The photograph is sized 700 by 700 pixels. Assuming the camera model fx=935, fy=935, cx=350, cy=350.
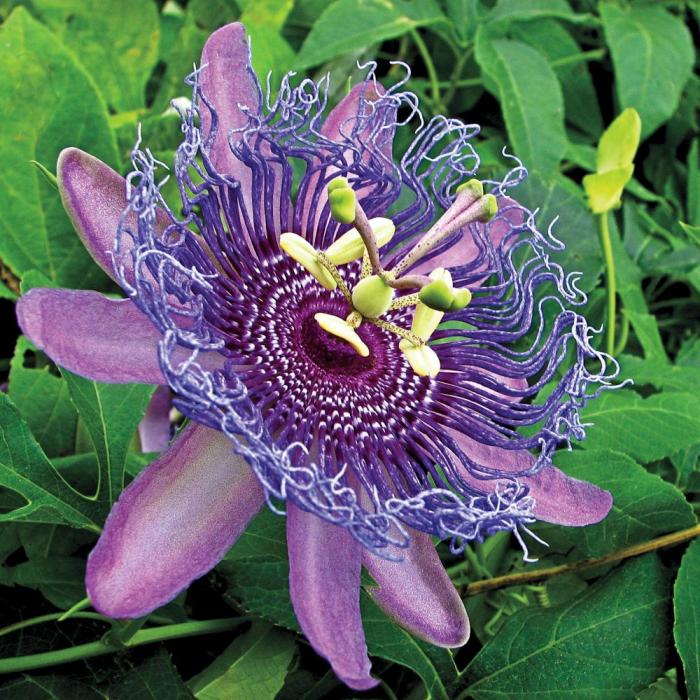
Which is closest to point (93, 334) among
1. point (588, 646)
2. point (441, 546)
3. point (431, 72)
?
point (441, 546)

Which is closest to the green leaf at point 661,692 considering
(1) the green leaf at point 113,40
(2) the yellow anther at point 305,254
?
(2) the yellow anther at point 305,254

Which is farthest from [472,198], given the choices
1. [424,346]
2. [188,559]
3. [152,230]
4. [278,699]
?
[278,699]

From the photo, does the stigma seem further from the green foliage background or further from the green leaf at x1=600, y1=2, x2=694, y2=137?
the green leaf at x1=600, y1=2, x2=694, y2=137

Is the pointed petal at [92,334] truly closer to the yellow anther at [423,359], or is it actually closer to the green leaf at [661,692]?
the yellow anther at [423,359]

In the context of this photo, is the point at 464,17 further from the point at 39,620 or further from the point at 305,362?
the point at 39,620

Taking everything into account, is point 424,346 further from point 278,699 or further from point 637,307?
point 637,307

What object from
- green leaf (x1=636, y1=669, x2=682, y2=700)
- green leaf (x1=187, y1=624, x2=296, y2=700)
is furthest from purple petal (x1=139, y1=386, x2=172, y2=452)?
green leaf (x1=636, y1=669, x2=682, y2=700)
